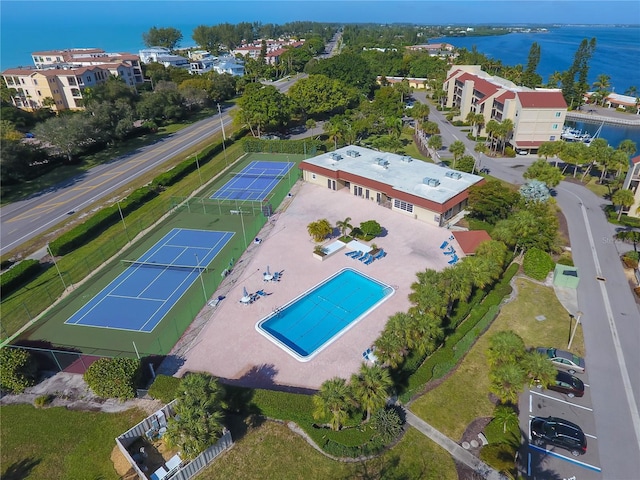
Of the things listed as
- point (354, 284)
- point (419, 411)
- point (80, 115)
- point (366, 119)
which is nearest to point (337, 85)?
point (366, 119)

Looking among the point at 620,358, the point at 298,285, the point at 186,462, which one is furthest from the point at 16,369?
the point at 620,358

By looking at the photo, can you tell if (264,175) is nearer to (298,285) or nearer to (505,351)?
(298,285)

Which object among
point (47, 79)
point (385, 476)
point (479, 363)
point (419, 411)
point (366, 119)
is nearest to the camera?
point (385, 476)

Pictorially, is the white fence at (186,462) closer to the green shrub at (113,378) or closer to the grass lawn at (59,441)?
the grass lawn at (59,441)

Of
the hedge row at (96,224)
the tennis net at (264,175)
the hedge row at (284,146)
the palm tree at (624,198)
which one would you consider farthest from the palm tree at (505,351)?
the hedge row at (284,146)

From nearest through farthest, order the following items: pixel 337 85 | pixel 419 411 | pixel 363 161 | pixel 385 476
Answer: pixel 385 476 < pixel 419 411 < pixel 363 161 < pixel 337 85

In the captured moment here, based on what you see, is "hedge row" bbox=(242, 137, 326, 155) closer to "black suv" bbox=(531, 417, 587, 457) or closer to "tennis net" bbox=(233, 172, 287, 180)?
"tennis net" bbox=(233, 172, 287, 180)

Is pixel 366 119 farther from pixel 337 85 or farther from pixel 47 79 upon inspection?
pixel 47 79
